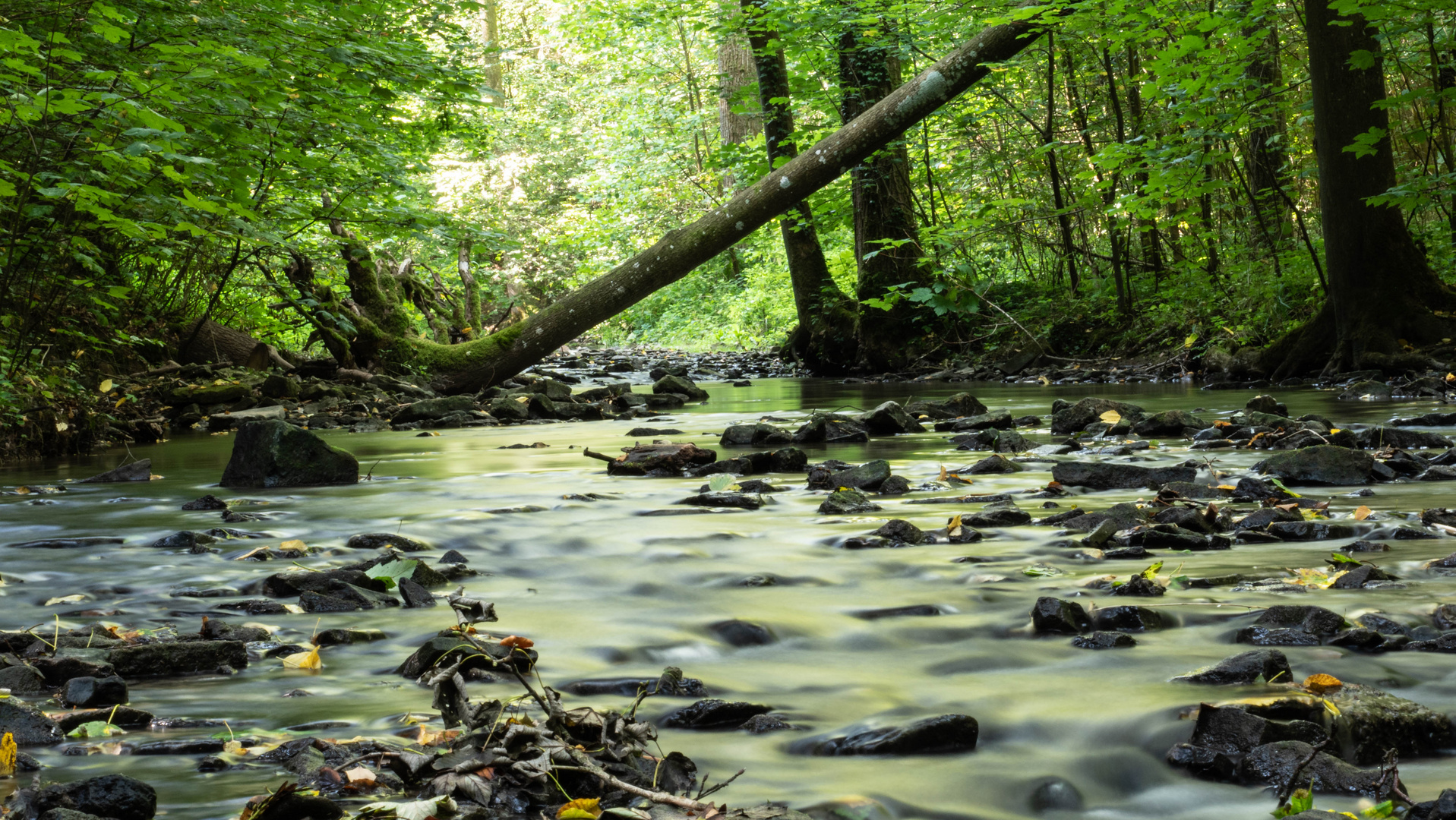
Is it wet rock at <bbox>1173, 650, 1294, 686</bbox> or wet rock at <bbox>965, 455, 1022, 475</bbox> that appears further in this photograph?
wet rock at <bbox>965, 455, 1022, 475</bbox>

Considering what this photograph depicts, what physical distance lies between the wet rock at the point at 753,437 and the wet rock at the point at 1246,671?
4953mm

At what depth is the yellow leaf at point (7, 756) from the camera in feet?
5.21

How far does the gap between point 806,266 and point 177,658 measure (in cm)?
1407

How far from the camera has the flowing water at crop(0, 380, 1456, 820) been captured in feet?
5.43

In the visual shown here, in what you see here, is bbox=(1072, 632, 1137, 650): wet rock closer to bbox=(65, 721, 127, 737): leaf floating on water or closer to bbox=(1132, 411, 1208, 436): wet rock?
bbox=(65, 721, 127, 737): leaf floating on water

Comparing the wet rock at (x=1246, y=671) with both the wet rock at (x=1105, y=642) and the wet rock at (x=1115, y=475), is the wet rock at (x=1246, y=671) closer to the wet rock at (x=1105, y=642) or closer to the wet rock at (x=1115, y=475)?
the wet rock at (x=1105, y=642)

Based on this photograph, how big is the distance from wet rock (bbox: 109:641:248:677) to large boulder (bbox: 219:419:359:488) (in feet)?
11.7

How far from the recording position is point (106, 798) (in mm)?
1438

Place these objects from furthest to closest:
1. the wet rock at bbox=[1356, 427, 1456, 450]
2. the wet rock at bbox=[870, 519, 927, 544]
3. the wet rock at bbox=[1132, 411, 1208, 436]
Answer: the wet rock at bbox=[1132, 411, 1208, 436], the wet rock at bbox=[1356, 427, 1456, 450], the wet rock at bbox=[870, 519, 927, 544]

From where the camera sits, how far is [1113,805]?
155cm

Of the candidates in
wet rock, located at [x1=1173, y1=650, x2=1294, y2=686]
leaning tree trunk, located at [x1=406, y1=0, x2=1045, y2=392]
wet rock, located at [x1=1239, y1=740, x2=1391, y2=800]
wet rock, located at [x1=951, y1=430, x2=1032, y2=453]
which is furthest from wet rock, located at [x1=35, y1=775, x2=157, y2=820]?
leaning tree trunk, located at [x1=406, y1=0, x2=1045, y2=392]

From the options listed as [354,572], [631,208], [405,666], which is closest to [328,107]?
[354,572]

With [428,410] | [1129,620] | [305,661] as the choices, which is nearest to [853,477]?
[1129,620]

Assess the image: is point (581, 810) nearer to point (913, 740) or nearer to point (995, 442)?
point (913, 740)
